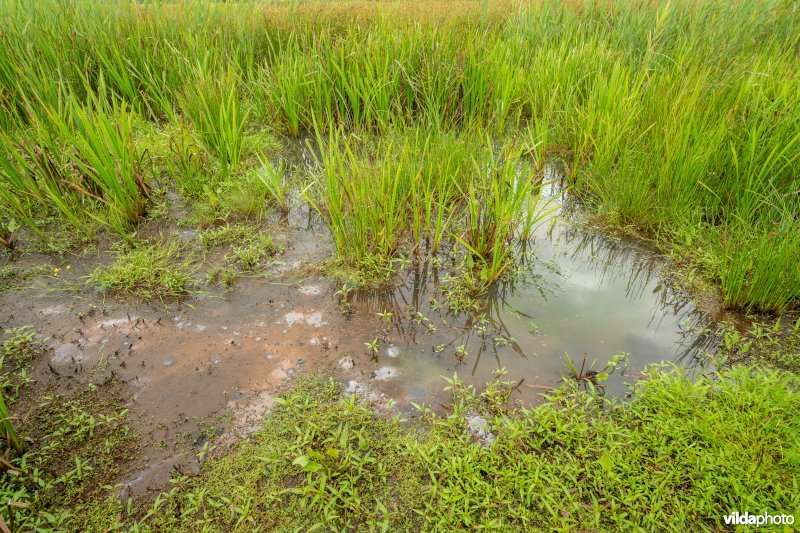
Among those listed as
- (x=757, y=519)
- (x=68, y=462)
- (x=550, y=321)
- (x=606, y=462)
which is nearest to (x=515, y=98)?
(x=550, y=321)

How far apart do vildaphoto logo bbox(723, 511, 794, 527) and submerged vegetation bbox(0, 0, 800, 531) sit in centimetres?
3

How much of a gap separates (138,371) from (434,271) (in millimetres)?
1685

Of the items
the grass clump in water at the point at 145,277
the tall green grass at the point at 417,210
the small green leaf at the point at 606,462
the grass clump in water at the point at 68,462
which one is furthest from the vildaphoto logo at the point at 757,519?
the grass clump in water at the point at 145,277

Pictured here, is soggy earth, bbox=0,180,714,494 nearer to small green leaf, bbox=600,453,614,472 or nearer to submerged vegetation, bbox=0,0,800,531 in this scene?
submerged vegetation, bbox=0,0,800,531

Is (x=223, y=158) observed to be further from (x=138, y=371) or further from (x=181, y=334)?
(x=138, y=371)

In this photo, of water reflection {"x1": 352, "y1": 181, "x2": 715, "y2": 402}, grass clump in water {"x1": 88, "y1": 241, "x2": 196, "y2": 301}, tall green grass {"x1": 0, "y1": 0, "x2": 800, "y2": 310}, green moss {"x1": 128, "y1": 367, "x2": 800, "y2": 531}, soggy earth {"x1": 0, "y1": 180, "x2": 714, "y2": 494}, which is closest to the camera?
green moss {"x1": 128, "y1": 367, "x2": 800, "y2": 531}

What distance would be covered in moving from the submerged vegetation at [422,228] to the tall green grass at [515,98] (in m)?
0.03

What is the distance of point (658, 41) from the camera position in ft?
15.4

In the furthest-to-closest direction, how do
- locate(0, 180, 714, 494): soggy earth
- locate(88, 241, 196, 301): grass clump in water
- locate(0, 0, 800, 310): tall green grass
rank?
locate(0, 0, 800, 310): tall green grass < locate(88, 241, 196, 301): grass clump in water < locate(0, 180, 714, 494): soggy earth

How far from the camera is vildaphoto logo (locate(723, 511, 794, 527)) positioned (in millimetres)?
1385

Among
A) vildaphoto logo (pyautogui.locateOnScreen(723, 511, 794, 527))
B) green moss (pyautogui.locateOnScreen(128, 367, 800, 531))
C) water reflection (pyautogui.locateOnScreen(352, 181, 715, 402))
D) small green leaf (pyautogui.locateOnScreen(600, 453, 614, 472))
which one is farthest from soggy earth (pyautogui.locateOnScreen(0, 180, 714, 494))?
vildaphoto logo (pyautogui.locateOnScreen(723, 511, 794, 527))

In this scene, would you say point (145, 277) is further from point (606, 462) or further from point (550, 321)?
point (606, 462)

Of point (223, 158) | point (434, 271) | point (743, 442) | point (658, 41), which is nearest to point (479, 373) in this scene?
point (434, 271)

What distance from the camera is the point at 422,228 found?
2.96 metres
